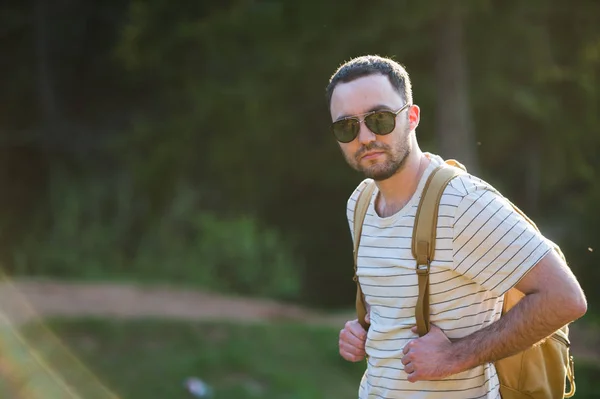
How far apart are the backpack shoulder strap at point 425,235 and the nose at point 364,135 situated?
0.24 meters

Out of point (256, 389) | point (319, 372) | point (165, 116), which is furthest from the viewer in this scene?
point (165, 116)

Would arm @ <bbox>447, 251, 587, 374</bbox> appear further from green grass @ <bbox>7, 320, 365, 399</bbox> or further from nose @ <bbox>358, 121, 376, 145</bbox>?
green grass @ <bbox>7, 320, 365, 399</bbox>

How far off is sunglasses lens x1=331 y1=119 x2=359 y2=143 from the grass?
4524 millimetres

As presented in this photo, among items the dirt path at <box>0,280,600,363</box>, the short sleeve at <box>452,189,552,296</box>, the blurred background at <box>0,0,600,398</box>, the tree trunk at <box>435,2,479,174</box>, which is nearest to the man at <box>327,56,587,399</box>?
the short sleeve at <box>452,189,552,296</box>

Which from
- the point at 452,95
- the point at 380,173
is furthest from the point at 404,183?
the point at 452,95

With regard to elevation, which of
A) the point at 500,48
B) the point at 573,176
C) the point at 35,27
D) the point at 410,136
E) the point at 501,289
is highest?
the point at 35,27

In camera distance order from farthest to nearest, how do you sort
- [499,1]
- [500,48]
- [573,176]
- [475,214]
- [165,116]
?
[165,116] → [573,176] → [500,48] → [499,1] → [475,214]

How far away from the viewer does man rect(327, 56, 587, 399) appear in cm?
231

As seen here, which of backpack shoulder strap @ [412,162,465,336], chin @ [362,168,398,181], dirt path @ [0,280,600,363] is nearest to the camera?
backpack shoulder strap @ [412,162,465,336]

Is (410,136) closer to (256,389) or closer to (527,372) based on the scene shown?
(527,372)

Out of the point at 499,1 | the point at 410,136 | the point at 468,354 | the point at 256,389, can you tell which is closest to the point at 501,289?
the point at 468,354

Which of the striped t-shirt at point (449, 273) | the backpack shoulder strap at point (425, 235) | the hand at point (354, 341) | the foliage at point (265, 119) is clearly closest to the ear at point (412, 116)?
the striped t-shirt at point (449, 273)

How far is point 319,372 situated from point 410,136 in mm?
5119

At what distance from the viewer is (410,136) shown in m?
2.67
